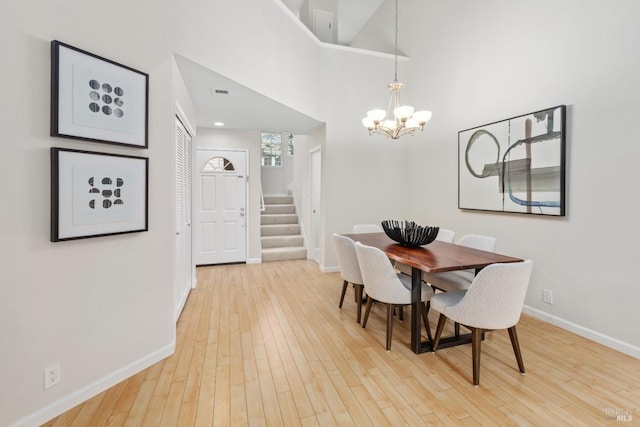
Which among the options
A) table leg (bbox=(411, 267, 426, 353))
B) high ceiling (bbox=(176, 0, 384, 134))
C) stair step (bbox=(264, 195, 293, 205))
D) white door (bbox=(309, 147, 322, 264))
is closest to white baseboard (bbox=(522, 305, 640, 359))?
table leg (bbox=(411, 267, 426, 353))

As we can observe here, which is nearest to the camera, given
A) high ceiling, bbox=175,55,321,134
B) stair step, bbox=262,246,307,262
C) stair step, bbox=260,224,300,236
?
high ceiling, bbox=175,55,321,134

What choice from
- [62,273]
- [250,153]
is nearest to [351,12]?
[250,153]

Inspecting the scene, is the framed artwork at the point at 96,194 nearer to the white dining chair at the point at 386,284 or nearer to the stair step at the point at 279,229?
the white dining chair at the point at 386,284

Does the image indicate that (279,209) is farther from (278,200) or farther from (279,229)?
(279,229)

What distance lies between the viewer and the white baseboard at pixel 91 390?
1669 mm

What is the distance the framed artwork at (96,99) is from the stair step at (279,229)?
4281mm

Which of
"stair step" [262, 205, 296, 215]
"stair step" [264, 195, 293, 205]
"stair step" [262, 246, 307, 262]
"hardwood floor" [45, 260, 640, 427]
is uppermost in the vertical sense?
"stair step" [264, 195, 293, 205]

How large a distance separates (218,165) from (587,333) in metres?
5.22

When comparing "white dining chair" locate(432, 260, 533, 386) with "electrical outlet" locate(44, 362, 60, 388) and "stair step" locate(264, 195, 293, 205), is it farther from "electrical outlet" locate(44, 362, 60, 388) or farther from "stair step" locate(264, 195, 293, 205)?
"stair step" locate(264, 195, 293, 205)

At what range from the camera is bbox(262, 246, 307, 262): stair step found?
18.8ft

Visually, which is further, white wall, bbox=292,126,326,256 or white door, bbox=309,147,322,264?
white door, bbox=309,147,322,264

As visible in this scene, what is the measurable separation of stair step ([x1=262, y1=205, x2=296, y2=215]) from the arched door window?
172cm

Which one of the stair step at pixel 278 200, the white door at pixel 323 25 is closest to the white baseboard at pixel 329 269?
the stair step at pixel 278 200

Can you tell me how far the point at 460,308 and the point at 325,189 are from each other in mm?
3039
